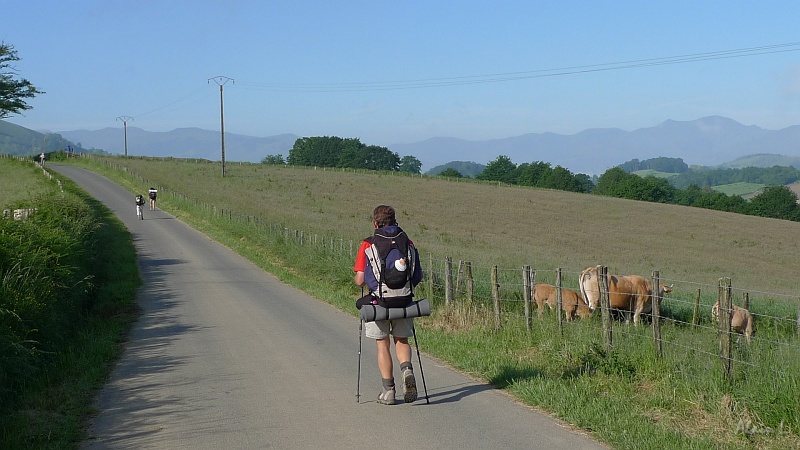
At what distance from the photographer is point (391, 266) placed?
7.83 meters

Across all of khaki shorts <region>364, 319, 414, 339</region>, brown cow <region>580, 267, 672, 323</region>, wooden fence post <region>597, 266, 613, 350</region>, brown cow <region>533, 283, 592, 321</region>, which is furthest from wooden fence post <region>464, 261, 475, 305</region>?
khaki shorts <region>364, 319, 414, 339</region>

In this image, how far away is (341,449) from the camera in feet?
21.3

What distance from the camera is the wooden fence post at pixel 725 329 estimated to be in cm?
814

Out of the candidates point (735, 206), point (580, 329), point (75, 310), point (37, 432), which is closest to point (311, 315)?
point (75, 310)

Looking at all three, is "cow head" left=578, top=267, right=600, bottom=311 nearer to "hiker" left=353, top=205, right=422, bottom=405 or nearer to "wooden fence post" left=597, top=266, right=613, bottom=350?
"wooden fence post" left=597, top=266, right=613, bottom=350

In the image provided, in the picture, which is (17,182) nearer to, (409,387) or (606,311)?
(606,311)

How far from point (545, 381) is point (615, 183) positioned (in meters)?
127

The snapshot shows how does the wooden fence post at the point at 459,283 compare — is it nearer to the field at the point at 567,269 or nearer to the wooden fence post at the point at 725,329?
the field at the point at 567,269

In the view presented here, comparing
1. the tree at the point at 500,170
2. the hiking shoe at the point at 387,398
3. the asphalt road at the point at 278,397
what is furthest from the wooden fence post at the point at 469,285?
the tree at the point at 500,170

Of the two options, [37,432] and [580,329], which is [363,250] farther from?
[580,329]

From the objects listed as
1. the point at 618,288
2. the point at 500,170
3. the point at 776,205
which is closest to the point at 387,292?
the point at 618,288

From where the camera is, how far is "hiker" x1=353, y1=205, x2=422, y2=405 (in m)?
7.89

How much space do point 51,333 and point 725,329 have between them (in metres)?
8.64

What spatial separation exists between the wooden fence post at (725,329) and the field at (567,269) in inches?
5.5
